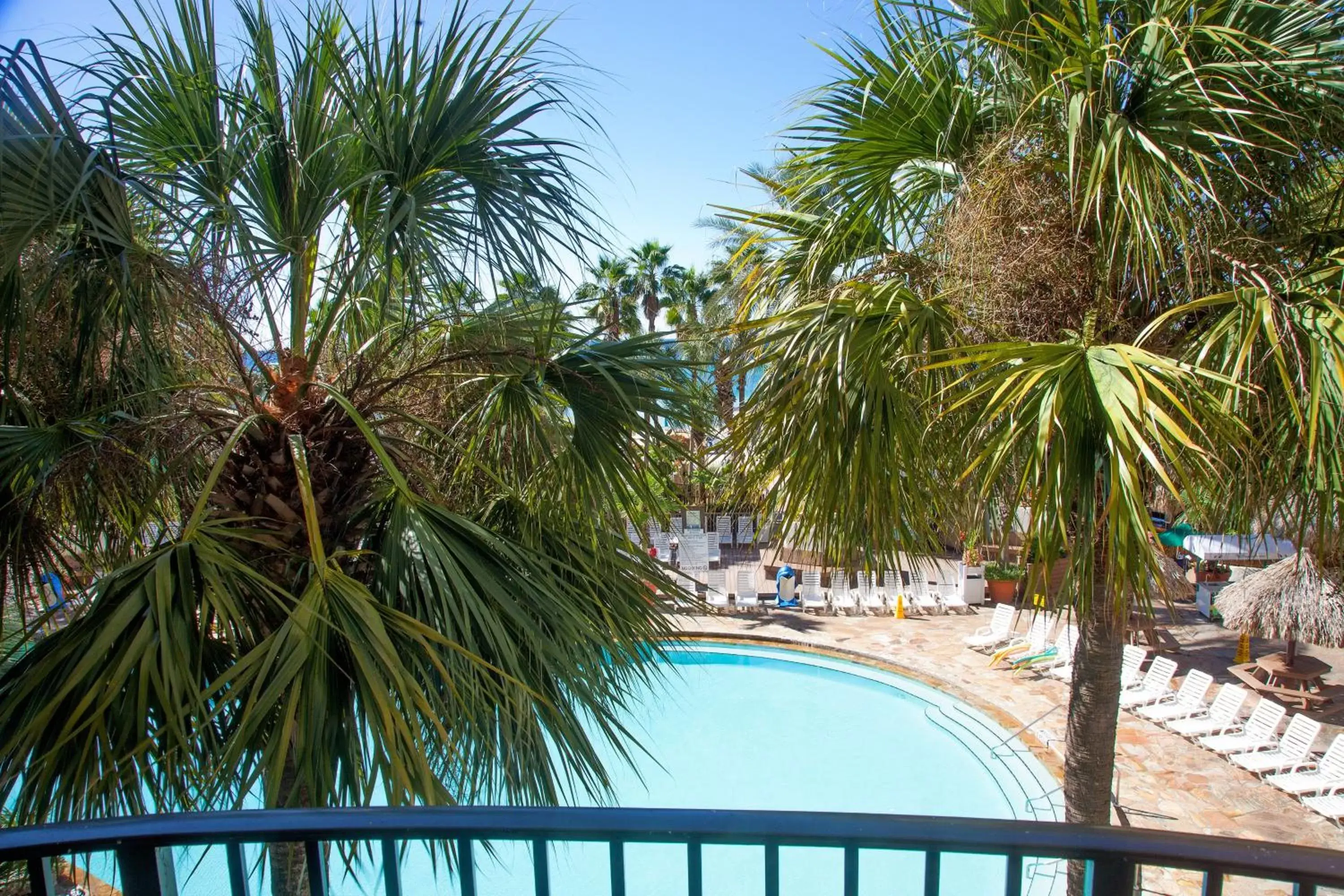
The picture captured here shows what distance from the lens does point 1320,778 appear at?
8422 mm

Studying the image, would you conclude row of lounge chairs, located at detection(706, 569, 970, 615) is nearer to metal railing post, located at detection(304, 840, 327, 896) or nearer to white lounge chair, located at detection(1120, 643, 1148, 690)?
white lounge chair, located at detection(1120, 643, 1148, 690)

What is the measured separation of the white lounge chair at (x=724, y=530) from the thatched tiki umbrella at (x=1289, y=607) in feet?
45.1

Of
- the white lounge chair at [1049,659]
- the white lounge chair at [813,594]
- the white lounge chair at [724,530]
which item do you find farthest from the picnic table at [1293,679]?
the white lounge chair at [724,530]

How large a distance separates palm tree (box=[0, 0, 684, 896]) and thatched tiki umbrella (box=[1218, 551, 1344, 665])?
1043 cm

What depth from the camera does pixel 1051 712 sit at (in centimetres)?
1087

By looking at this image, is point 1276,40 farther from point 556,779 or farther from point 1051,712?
point 1051,712

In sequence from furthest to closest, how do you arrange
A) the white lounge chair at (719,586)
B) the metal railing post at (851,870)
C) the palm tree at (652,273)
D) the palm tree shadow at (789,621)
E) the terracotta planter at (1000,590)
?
the palm tree at (652,273) → the terracotta planter at (1000,590) → the white lounge chair at (719,586) → the palm tree shadow at (789,621) → the metal railing post at (851,870)

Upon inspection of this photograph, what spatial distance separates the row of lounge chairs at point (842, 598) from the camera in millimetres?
16734

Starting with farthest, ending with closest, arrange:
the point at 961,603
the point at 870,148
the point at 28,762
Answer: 1. the point at 961,603
2. the point at 870,148
3. the point at 28,762

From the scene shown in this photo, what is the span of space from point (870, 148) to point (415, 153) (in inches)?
93.7

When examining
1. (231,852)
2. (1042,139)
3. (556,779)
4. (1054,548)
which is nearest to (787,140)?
(1042,139)

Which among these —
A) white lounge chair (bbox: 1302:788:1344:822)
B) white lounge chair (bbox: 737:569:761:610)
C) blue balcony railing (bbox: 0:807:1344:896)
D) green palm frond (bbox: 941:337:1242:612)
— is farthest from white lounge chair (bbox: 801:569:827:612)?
blue balcony railing (bbox: 0:807:1344:896)

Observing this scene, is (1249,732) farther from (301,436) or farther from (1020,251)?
(301,436)

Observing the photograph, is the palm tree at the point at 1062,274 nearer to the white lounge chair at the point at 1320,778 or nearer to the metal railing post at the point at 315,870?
the metal railing post at the point at 315,870
